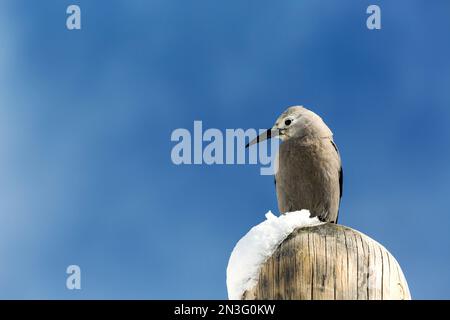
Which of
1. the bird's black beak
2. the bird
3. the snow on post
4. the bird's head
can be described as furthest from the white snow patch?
the bird's black beak

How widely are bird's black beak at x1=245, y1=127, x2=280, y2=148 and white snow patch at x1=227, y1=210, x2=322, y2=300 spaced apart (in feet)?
9.88

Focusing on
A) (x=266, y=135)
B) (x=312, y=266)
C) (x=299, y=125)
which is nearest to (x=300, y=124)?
(x=299, y=125)

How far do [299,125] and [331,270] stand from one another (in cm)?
334

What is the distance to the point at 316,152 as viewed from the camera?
677 cm

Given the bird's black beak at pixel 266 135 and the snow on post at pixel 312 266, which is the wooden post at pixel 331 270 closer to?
the snow on post at pixel 312 266

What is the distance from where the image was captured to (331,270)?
3.67 meters

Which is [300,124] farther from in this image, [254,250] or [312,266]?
[312,266]

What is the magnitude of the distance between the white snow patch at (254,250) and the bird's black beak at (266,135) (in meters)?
3.01

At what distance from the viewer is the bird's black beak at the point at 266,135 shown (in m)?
7.10

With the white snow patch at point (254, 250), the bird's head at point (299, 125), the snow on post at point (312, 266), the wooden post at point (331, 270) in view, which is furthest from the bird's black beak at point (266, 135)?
the wooden post at point (331, 270)

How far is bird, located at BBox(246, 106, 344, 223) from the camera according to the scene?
6758 mm
